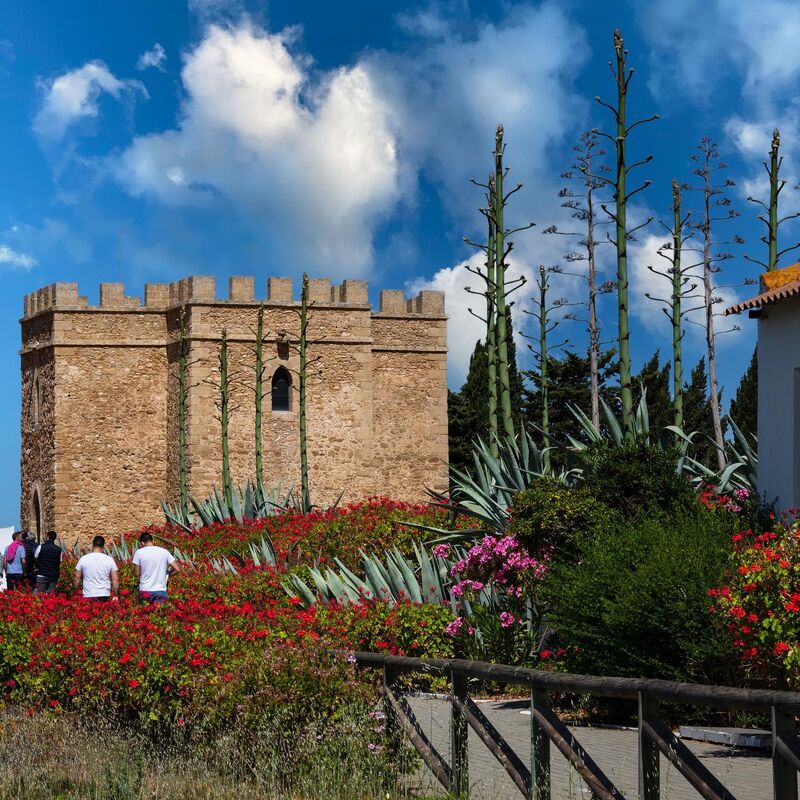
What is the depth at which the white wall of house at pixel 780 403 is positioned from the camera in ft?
44.9

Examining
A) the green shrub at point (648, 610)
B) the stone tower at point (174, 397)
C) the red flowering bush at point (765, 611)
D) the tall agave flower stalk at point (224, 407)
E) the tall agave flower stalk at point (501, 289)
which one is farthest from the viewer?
the stone tower at point (174, 397)

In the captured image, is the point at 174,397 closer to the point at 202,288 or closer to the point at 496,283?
the point at 202,288

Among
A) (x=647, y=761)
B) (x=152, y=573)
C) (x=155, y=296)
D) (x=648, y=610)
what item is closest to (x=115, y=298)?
(x=155, y=296)

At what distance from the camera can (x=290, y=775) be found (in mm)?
8117

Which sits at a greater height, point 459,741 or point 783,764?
point 783,764

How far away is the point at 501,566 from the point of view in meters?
12.7

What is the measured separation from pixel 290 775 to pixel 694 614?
350 centimetres

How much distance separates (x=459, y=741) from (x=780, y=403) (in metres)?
7.85

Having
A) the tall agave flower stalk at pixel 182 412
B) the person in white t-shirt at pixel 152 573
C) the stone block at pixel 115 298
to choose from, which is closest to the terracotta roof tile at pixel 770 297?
the person in white t-shirt at pixel 152 573

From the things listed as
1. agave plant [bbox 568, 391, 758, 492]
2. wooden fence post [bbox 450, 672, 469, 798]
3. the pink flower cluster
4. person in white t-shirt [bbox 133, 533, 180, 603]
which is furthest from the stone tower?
Answer: wooden fence post [bbox 450, 672, 469, 798]

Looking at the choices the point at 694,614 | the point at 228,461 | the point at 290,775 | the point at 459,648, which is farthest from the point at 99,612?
the point at 228,461

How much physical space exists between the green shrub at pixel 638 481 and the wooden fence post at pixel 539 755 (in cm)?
632

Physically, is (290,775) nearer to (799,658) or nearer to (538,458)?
(799,658)

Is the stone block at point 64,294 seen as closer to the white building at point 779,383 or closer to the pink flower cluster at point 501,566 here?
the white building at point 779,383
